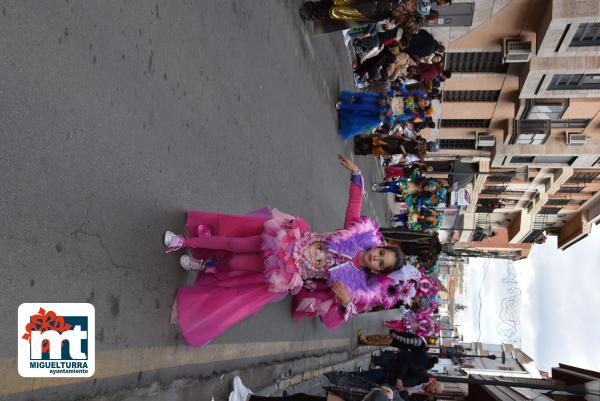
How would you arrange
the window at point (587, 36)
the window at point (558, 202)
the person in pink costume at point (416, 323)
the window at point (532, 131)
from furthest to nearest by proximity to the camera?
the window at point (558, 202) → the window at point (532, 131) → the person in pink costume at point (416, 323) → the window at point (587, 36)

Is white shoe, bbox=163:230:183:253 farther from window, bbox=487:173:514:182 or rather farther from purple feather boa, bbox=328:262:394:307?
window, bbox=487:173:514:182

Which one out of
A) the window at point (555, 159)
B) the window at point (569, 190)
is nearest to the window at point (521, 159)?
the window at point (555, 159)

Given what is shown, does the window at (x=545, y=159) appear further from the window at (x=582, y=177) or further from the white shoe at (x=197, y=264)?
the white shoe at (x=197, y=264)

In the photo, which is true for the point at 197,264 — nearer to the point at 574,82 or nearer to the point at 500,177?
the point at 574,82

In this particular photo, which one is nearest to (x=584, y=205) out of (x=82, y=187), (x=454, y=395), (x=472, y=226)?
(x=472, y=226)

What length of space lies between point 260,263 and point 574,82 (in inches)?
625

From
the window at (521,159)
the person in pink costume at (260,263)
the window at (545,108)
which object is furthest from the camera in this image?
the window at (521,159)

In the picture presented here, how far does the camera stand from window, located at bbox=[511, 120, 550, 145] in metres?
19.8

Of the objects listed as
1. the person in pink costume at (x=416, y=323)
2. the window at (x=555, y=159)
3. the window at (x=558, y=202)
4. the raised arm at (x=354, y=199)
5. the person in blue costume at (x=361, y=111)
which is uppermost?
the window at (x=555, y=159)

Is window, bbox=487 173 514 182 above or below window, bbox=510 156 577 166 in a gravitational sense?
below

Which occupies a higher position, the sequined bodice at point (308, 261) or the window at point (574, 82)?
the window at point (574, 82)

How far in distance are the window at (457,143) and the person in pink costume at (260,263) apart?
20.4m

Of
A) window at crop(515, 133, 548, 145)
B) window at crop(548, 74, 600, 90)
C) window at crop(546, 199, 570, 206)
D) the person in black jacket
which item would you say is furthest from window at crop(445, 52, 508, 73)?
window at crop(546, 199, 570, 206)

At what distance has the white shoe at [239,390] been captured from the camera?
6090 millimetres
